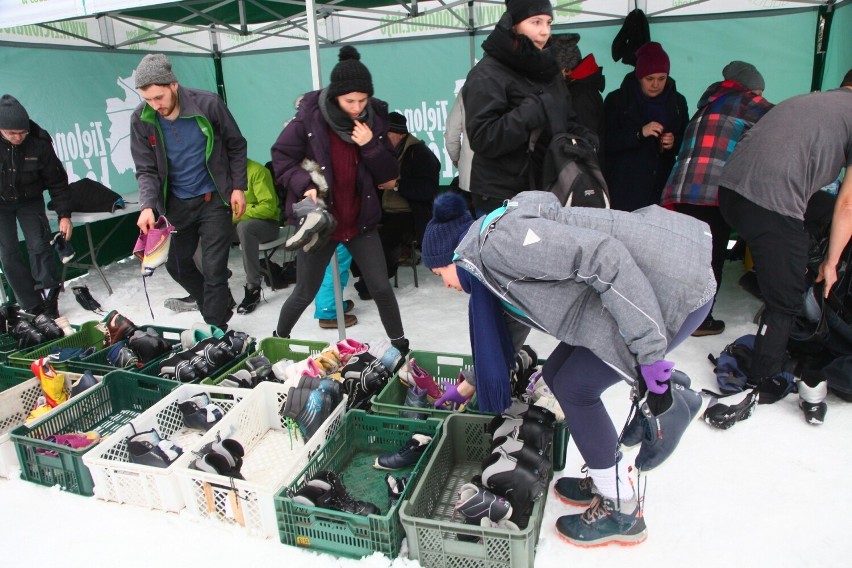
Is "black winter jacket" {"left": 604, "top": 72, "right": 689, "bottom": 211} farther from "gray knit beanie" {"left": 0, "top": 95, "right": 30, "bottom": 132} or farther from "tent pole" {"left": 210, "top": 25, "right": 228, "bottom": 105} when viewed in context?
"tent pole" {"left": 210, "top": 25, "right": 228, "bottom": 105}

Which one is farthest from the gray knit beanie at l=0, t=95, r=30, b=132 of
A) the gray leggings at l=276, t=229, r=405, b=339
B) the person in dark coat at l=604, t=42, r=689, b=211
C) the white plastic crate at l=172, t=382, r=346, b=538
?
the person in dark coat at l=604, t=42, r=689, b=211

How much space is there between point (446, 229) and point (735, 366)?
189 centimetres

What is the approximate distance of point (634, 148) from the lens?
12.6 feet

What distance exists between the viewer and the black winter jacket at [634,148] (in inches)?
149

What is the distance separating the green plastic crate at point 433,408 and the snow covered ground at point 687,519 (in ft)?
0.44

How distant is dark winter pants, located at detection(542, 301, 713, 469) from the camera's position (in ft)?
5.88

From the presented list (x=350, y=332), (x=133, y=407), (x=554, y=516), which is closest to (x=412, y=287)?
(x=350, y=332)

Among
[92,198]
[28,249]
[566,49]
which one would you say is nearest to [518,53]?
[566,49]

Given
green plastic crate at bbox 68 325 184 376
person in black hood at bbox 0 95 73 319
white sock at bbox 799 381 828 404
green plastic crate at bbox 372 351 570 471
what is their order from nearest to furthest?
green plastic crate at bbox 372 351 570 471, white sock at bbox 799 381 828 404, green plastic crate at bbox 68 325 184 376, person in black hood at bbox 0 95 73 319

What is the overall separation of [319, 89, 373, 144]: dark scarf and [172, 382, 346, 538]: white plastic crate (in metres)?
1.18

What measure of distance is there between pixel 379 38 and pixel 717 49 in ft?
9.28

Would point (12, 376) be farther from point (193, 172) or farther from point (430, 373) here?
point (430, 373)

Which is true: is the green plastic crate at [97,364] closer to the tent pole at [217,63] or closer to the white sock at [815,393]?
the white sock at [815,393]

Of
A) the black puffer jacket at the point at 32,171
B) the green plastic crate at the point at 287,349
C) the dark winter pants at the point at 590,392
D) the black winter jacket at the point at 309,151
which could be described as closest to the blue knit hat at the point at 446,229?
the dark winter pants at the point at 590,392
